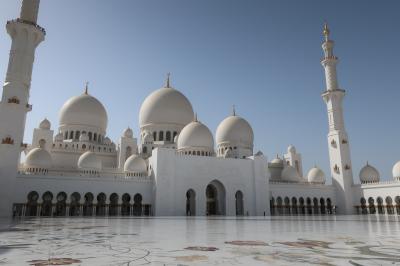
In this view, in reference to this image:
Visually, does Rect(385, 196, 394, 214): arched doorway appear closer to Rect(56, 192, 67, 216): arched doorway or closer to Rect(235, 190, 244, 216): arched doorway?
Rect(235, 190, 244, 216): arched doorway

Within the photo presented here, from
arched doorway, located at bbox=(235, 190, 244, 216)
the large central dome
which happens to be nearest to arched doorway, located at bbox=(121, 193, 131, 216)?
arched doorway, located at bbox=(235, 190, 244, 216)

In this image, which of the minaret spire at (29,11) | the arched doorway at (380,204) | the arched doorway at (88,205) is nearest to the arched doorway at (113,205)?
the arched doorway at (88,205)

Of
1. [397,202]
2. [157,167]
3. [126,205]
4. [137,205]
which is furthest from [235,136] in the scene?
[397,202]

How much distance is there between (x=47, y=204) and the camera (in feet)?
72.7

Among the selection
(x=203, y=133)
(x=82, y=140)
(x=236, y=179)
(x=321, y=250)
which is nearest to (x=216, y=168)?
(x=236, y=179)

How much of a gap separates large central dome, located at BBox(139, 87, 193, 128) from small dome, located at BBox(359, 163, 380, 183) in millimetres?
18244

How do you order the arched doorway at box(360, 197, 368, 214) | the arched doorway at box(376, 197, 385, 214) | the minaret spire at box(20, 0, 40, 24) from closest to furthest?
the minaret spire at box(20, 0, 40, 24)
the arched doorway at box(376, 197, 385, 214)
the arched doorway at box(360, 197, 368, 214)

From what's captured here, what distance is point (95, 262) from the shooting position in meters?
3.31

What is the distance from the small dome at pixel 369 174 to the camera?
30438mm

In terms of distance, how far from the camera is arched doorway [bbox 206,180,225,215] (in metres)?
26.2

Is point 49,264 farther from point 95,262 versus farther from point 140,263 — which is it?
point 140,263

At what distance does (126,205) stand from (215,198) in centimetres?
763

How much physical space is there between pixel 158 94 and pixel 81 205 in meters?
15.5

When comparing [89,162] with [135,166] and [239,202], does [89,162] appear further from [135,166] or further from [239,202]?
[239,202]
